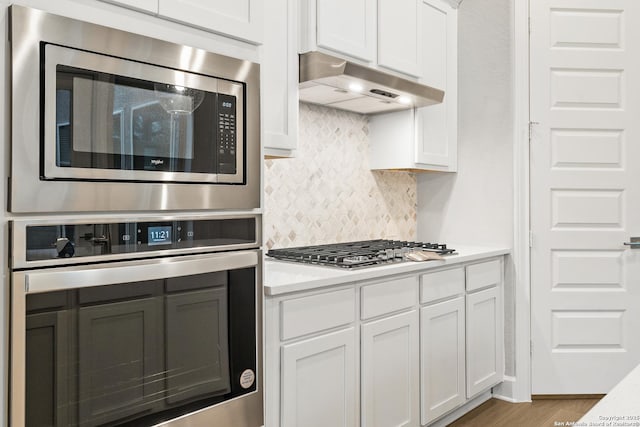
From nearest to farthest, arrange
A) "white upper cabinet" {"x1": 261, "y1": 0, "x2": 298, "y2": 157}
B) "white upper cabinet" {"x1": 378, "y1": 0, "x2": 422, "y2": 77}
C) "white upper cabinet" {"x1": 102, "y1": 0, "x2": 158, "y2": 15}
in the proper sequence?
"white upper cabinet" {"x1": 102, "y1": 0, "x2": 158, "y2": 15}, "white upper cabinet" {"x1": 261, "y1": 0, "x2": 298, "y2": 157}, "white upper cabinet" {"x1": 378, "y1": 0, "x2": 422, "y2": 77}

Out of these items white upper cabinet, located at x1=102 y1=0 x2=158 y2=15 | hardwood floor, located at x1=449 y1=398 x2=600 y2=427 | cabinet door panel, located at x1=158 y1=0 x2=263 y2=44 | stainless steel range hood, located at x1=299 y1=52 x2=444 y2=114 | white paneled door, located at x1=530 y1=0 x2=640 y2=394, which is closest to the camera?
white upper cabinet, located at x1=102 y1=0 x2=158 y2=15

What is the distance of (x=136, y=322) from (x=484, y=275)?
84.0 inches

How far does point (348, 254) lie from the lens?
2.37 meters

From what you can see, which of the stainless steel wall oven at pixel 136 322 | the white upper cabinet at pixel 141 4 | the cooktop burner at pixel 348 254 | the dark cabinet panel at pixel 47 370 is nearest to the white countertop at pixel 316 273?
the cooktop burner at pixel 348 254

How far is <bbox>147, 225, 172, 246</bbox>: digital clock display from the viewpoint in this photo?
1.41m

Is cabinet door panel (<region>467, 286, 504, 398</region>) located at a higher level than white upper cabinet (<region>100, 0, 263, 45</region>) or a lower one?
lower

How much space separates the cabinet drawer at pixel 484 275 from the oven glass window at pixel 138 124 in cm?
173

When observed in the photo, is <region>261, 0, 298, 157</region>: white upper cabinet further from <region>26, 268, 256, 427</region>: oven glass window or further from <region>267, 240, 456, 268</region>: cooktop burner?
<region>26, 268, 256, 427</region>: oven glass window

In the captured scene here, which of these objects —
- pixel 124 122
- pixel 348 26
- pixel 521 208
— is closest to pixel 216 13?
pixel 124 122

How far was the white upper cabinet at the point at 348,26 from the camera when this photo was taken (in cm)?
226

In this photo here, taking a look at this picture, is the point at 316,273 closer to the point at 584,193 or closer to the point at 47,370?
the point at 47,370

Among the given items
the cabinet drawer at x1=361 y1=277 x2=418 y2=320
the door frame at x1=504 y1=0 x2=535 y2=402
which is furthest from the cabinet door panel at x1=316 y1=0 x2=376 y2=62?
the door frame at x1=504 y1=0 x2=535 y2=402

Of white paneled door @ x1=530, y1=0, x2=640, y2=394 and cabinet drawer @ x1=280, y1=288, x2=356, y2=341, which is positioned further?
white paneled door @ x1=530, y1=0, x2=640, y2=394

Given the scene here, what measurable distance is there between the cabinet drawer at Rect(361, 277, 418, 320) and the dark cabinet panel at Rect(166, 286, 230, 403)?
2.34ft
